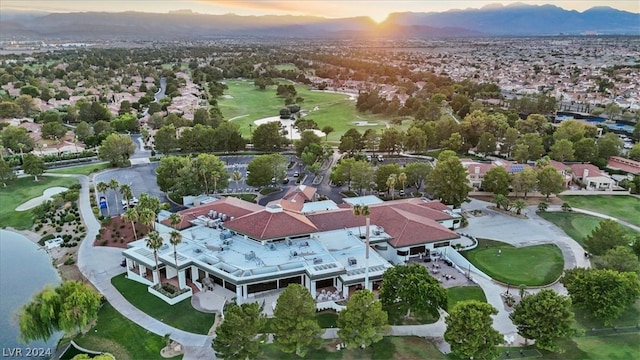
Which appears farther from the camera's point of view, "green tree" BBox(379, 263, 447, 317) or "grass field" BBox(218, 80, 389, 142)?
"grass field" BBox(218, 80, 389, 142)

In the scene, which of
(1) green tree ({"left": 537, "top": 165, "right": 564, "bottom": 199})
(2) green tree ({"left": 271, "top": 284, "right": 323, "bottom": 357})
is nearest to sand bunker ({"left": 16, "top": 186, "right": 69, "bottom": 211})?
(2) green tree ({"left": 271, "top": 284, "right": 323, "bottom": 357})

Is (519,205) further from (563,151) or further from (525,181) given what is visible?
(563,151)

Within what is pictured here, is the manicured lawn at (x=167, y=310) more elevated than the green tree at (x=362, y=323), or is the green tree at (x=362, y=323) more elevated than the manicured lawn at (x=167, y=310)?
the green tree at (x=362, y=323)

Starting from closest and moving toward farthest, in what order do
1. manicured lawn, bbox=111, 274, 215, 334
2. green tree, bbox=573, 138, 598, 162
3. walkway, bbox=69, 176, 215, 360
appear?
1. walkway, bbox=69, 176, 215, 360
2. manicured lawn, bbox=111, 274, 215, 334
3. green tree, bbox=573, 138, 598, 162

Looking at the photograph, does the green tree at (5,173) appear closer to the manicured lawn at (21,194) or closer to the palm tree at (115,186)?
the manicured lawn at (21,194)

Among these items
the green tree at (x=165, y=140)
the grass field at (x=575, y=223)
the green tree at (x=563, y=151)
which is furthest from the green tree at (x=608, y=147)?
the green tree at (x=165, y=140)

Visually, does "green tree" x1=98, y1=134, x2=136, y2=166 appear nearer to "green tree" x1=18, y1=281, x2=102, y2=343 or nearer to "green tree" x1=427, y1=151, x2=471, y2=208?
"green tree" x1=18, y1=281, x2=102, y2=343

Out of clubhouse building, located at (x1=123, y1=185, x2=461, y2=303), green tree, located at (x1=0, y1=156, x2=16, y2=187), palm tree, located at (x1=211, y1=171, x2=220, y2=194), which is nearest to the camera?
clubhouse building, located at (x1=123, y1=185, x2=461, y2=303)
